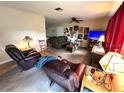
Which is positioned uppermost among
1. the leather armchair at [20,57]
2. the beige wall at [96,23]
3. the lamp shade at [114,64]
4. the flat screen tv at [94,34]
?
the beige wall at [96,23]

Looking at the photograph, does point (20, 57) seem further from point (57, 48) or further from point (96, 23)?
point (96, 23)

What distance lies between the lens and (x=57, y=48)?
20.7ft

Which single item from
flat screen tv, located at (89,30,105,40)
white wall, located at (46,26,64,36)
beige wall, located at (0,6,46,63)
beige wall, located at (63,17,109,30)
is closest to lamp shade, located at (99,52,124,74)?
beige wall, located at (0,6,46,63)

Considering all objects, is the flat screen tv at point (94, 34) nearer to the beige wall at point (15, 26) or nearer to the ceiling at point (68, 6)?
the ceiling at point (68, 6)

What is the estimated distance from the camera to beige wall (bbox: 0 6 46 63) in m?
3.60

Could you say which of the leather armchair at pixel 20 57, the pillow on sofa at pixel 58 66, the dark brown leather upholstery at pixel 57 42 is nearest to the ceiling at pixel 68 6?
the leather armchair at pixel 20 57

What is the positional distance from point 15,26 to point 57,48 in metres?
3.13

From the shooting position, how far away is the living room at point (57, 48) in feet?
5.13

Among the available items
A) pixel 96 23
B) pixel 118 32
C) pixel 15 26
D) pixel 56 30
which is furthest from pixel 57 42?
pixel 118 32

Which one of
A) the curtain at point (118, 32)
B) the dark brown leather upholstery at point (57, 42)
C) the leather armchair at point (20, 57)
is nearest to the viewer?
the curtain at point (118, 32)

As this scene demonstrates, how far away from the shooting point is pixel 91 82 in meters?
1.62

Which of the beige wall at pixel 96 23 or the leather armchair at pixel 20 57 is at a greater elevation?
the beige wall at pixel 96 23

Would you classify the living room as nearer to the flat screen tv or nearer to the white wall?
the flat screen tv

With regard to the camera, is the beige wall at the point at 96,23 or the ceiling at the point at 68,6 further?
the beige wall at the point at 96,23
